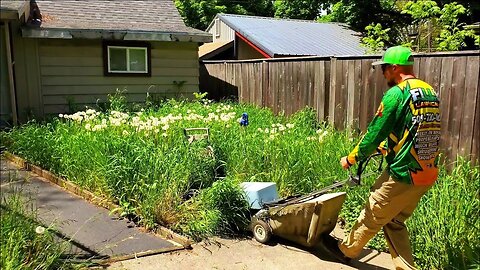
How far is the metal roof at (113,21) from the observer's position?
10.2 m

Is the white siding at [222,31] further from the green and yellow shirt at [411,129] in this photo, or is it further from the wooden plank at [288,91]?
the green and yellow shirt at [411,129]

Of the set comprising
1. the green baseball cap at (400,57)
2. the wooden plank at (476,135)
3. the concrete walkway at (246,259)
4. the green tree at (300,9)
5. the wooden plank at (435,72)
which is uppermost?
the green tree at (300,9)

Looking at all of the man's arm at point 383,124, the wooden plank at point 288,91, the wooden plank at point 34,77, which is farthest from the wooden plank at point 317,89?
the wooden plank at point 34,77

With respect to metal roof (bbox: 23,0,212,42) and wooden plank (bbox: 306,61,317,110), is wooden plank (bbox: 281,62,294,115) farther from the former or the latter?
metal roof (bbox: 23,0,212,42)

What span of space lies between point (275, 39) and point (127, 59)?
28.2 ft

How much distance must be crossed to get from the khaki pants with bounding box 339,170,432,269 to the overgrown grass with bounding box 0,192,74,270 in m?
2.52

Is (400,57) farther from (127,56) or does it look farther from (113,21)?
(113,21)

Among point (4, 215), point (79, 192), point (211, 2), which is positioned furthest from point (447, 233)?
point (211, 2)

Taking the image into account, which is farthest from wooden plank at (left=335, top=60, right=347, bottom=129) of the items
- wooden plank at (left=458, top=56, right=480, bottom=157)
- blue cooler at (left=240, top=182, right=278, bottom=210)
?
blue cooler at (left=240, top=182, right=278, bottom=210)

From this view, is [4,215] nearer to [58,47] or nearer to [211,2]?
[58,47]

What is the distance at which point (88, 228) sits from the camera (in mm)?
4773

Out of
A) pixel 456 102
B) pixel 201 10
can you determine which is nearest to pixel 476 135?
pixel 456 102

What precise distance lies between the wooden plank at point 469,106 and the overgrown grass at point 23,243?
4.84 m

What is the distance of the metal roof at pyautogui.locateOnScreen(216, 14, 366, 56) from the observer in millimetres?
17812
